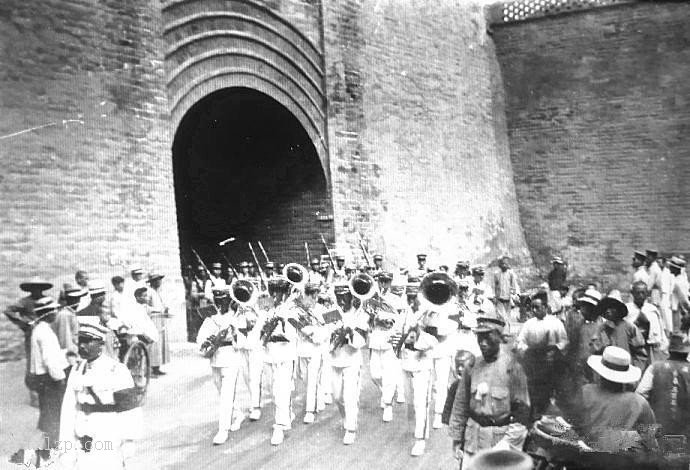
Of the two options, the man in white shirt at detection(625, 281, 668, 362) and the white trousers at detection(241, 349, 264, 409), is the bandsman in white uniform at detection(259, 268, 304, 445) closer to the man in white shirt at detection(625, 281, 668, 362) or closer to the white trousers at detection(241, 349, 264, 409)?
the white trousers at detection(241, 349, 264, 409)

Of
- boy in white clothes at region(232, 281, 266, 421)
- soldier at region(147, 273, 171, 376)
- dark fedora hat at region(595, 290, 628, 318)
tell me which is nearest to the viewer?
dark fedora hat at region(595, 290, 628, 318)

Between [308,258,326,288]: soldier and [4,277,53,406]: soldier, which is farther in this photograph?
[308,258,326,288]: soldier

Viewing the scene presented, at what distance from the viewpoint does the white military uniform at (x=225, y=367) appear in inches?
259

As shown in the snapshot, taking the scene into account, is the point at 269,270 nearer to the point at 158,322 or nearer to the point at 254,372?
the point at 158,322

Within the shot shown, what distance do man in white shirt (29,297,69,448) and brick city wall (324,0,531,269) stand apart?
7.47 m

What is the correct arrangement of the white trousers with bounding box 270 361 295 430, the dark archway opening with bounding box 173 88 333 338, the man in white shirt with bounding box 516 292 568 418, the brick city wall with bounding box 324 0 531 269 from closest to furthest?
the man in white shirt with bounding box 516 292 568 418
the white trousers with bounding box 270 361 295 430
the dark archway opening with bounding box 173 88 333 338
the brick city wall with bounding box 324 0 531 269

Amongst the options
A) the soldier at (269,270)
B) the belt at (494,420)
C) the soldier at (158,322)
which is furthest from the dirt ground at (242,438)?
the soldier at (269,270)

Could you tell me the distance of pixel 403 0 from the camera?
14.7 m

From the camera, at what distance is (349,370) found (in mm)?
6629

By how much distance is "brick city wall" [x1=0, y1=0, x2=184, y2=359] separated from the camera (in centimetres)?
820

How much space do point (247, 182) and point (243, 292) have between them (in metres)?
7.12

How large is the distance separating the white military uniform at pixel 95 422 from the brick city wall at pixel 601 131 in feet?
46.4

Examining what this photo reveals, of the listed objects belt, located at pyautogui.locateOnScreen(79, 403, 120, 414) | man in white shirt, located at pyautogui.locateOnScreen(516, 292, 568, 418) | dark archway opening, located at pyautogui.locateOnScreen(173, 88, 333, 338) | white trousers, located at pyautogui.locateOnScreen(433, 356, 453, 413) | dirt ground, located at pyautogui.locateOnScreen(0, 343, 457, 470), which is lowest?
Answer: dirt ground, located at pyautogui.locateOnScreen(0, 343, 457, 470)

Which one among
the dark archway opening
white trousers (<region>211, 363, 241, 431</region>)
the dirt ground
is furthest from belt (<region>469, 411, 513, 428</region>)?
the dark archway opening
